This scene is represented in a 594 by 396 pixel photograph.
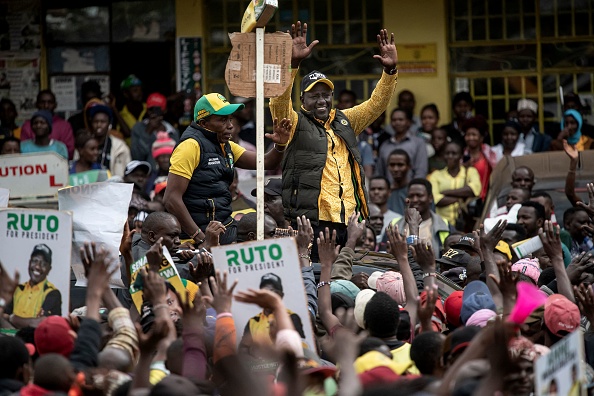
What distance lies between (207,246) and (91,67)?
27.4ft

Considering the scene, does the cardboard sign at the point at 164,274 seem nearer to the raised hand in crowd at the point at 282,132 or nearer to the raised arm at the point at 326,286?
the raised arm at the point at 326,286

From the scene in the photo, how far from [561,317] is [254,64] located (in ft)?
9.44

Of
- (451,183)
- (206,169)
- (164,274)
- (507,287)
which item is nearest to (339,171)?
(206,169)

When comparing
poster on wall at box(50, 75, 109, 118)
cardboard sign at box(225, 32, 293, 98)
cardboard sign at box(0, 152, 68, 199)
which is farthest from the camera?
poster on wall at box(50, 75, 109, 118)

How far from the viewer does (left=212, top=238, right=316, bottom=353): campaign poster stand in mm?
6840

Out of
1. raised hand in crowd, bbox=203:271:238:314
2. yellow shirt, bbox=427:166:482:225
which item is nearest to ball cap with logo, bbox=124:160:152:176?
yellow shirt, bbox=427:166:482:225

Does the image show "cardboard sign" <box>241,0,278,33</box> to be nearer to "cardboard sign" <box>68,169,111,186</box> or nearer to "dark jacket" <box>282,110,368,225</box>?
"dark jacket" <box>282,110,368,225</box>

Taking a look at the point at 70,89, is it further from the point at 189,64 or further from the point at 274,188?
the point at 274,188

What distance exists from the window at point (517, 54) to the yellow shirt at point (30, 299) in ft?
30.6

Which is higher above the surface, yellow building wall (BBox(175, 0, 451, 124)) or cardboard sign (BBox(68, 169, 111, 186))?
yellow building wall (BBox(175, 0, 451, 124))

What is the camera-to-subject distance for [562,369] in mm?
5086

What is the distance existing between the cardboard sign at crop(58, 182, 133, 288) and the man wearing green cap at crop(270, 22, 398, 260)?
153 cm

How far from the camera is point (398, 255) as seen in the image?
25.0 feet

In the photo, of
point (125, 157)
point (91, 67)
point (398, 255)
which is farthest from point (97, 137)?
point (398, 255)
